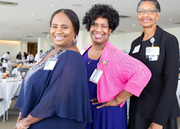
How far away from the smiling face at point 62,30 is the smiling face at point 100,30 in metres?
0.43

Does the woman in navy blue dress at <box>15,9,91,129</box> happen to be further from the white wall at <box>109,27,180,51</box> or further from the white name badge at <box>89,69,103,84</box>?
the white wall at <box>109,27,180,51</box>

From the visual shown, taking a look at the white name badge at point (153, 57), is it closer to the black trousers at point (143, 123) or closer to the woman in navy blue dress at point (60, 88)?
the black trousers at point (143, 123)

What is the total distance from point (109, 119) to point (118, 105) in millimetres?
125

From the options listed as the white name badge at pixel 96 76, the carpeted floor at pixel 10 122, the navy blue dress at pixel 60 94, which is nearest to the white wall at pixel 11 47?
the carpeted floor at pixel 10 122

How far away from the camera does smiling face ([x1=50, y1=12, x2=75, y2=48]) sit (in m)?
1.23

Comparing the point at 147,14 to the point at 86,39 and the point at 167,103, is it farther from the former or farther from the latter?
the point at 86,39

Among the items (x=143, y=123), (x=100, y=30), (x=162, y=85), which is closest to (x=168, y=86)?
(x=162, y=85)

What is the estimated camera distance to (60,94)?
1124mm

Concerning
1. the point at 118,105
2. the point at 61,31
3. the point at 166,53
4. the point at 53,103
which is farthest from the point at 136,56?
the point at 53,103

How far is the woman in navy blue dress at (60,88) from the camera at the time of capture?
1.12 m

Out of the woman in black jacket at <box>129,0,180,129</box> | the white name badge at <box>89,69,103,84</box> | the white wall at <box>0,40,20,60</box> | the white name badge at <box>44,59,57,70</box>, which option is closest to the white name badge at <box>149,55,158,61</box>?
the woman in black jacket at <box>129,0,180,129</box>

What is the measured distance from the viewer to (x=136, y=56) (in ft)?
5.28

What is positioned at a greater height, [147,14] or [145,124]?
[147,14]

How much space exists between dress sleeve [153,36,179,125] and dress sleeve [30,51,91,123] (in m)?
0.58
